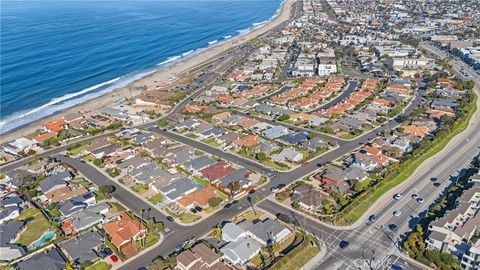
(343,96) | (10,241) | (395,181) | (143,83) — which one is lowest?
(143,83)

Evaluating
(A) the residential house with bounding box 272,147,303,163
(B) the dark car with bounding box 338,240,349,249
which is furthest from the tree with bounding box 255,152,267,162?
(B) the dark car with bounding box 338,240,349,249

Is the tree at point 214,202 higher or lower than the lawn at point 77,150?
higher

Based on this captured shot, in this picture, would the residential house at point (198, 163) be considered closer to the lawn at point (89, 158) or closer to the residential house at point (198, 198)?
the residential house at point (198, 198)

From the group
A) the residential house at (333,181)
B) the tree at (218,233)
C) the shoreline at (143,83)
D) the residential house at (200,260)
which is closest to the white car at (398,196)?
the residential house at (333,181)

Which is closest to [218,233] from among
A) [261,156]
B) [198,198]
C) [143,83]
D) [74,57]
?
[198,198]

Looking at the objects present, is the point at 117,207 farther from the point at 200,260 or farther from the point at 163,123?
the point at 163,123

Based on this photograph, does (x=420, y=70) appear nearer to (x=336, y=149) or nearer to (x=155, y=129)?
(x=336, y=149)

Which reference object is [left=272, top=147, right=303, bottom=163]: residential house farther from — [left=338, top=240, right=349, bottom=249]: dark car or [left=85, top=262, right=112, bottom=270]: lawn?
[left=85, top=262, right=112, bottom=270]: lawn
